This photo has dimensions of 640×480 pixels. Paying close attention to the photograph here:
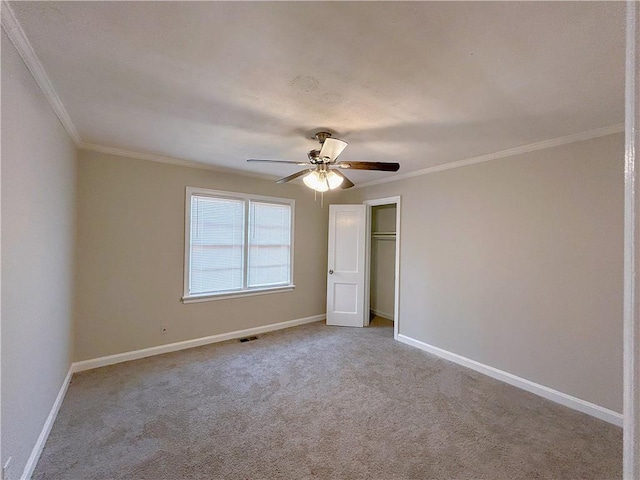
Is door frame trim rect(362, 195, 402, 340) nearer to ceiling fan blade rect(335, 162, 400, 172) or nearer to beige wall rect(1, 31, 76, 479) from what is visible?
ceiling fan blade rect(335, 162, 400, 172)

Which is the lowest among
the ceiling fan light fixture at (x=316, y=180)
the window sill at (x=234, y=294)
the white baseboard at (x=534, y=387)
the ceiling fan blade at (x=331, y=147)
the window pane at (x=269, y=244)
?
the white baseboard at (x=534, y=387)

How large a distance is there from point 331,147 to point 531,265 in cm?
235

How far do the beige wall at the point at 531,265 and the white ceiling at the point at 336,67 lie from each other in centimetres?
46

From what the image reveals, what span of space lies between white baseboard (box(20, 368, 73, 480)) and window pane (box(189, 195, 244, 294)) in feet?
5.23

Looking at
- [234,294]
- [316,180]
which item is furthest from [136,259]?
[316,180]

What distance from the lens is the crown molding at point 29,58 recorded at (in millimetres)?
1304

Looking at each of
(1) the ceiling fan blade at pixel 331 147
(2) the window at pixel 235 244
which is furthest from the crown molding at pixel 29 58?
(1) the ceiling fan blade at pixel 331 147

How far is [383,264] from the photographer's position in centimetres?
556

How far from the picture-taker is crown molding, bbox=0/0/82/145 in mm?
1304

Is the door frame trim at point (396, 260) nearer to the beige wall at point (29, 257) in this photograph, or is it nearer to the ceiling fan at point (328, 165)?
the ceiling fan at point (328, 165)

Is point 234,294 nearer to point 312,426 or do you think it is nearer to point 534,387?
point 312,426

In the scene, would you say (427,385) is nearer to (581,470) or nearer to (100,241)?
(581,470)

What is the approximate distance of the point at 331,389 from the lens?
2807 mm

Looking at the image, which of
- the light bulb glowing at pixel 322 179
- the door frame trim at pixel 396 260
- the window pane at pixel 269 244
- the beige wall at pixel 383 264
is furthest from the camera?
the beige wall at pixel 383 264
